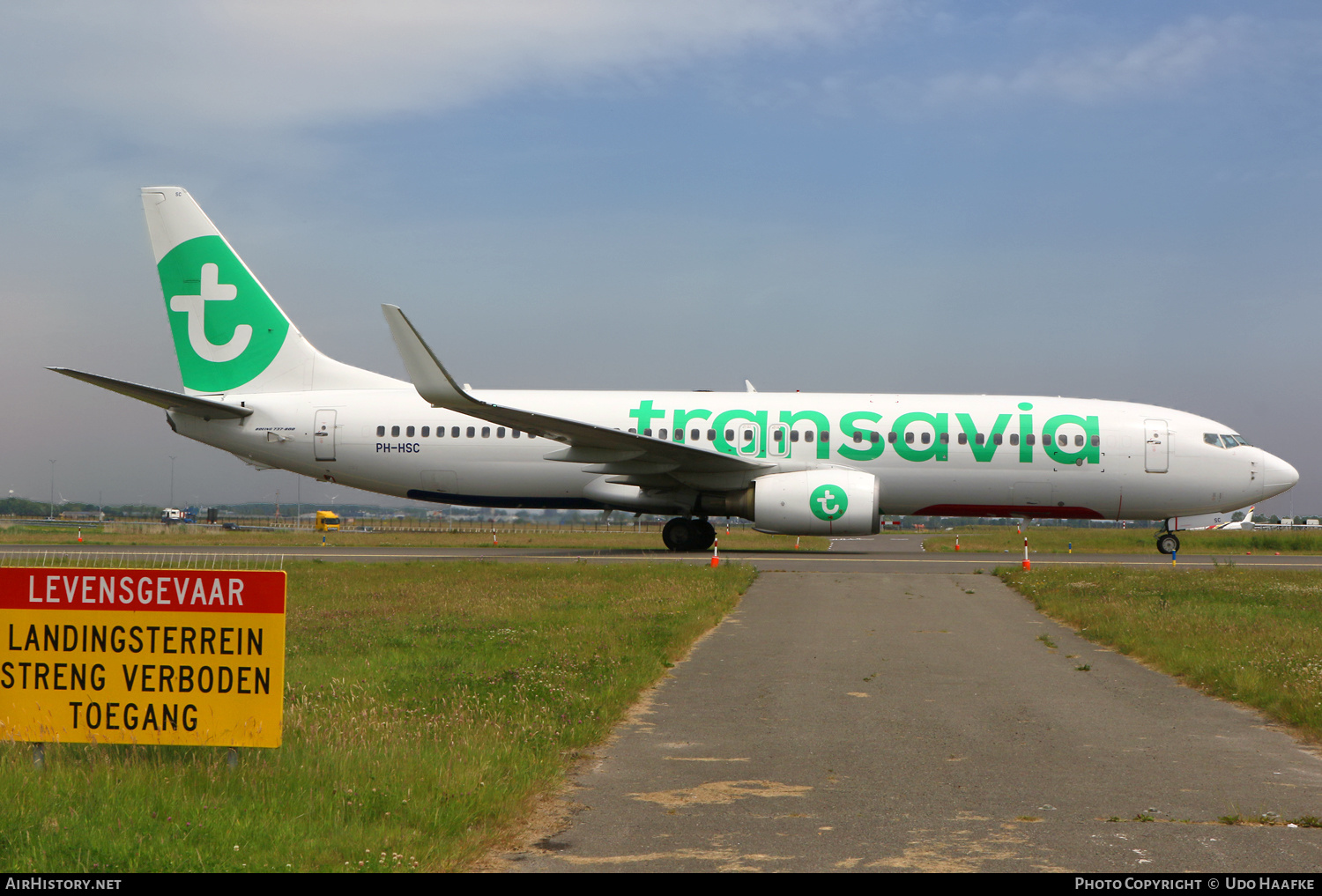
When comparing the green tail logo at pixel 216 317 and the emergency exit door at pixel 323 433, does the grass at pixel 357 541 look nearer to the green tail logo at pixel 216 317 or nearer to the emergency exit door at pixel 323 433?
the emergency exit door at pixel 323 433

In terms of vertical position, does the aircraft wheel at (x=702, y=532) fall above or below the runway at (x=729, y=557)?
above

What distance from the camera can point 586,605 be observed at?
13773 millimetres

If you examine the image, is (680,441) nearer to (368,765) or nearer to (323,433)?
(323,433)

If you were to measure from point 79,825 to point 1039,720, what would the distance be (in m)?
5.93

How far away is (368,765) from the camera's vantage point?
564cm

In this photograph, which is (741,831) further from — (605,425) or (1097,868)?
(605,425)

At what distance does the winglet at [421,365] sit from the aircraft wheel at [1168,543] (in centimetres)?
1710

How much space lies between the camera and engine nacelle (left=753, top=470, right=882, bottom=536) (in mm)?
23031

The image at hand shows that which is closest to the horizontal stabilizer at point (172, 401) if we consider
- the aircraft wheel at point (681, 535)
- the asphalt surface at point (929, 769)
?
the aircraft wheel at point (681, 535)

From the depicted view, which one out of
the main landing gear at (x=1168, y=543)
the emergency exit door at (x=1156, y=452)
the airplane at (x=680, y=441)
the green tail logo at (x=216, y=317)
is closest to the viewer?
the airplane at (x=680, y=441)

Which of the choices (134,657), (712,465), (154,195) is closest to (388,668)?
(134,657)

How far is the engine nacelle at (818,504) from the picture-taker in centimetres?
2303

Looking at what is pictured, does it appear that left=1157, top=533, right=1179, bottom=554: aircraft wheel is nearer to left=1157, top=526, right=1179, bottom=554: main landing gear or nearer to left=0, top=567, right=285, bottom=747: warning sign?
left=1157, top=526, right=1179, bottom=554: main landing gear

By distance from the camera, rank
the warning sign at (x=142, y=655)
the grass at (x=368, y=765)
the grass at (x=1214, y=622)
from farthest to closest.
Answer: the grass at (x=1214, y=622), the warning sign at (x=142, y=655), the grass at (x=368, y=765)
